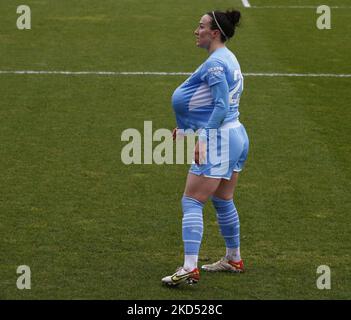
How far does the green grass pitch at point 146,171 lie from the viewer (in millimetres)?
8258

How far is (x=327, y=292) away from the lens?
7816 millimetres

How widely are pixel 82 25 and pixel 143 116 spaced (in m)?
7.70

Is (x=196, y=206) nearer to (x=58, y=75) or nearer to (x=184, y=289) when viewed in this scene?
(x=184, y=289)

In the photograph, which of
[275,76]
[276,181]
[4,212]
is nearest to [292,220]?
[276,181]

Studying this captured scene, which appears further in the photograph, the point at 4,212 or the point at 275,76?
the point at 275,76

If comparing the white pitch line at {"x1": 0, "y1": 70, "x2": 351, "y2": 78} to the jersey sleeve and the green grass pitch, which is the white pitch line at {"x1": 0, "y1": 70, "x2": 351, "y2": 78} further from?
the jersey sleeve

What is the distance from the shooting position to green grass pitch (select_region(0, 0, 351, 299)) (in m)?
8.26

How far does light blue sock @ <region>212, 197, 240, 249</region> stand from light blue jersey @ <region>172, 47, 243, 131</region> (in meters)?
0.68

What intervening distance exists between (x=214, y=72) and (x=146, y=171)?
393 cm

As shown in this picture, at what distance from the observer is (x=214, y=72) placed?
768 centimetres

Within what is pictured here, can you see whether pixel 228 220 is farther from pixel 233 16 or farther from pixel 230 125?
pixel 233 16

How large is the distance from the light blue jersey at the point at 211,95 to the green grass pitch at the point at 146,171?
1343 millimetres

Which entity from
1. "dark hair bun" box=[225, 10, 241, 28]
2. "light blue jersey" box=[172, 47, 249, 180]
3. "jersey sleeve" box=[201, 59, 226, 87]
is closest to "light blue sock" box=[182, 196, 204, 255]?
"light blue jersey" box=[172, 47, 249, 180]

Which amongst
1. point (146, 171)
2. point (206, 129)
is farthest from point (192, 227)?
point (146, 171)
